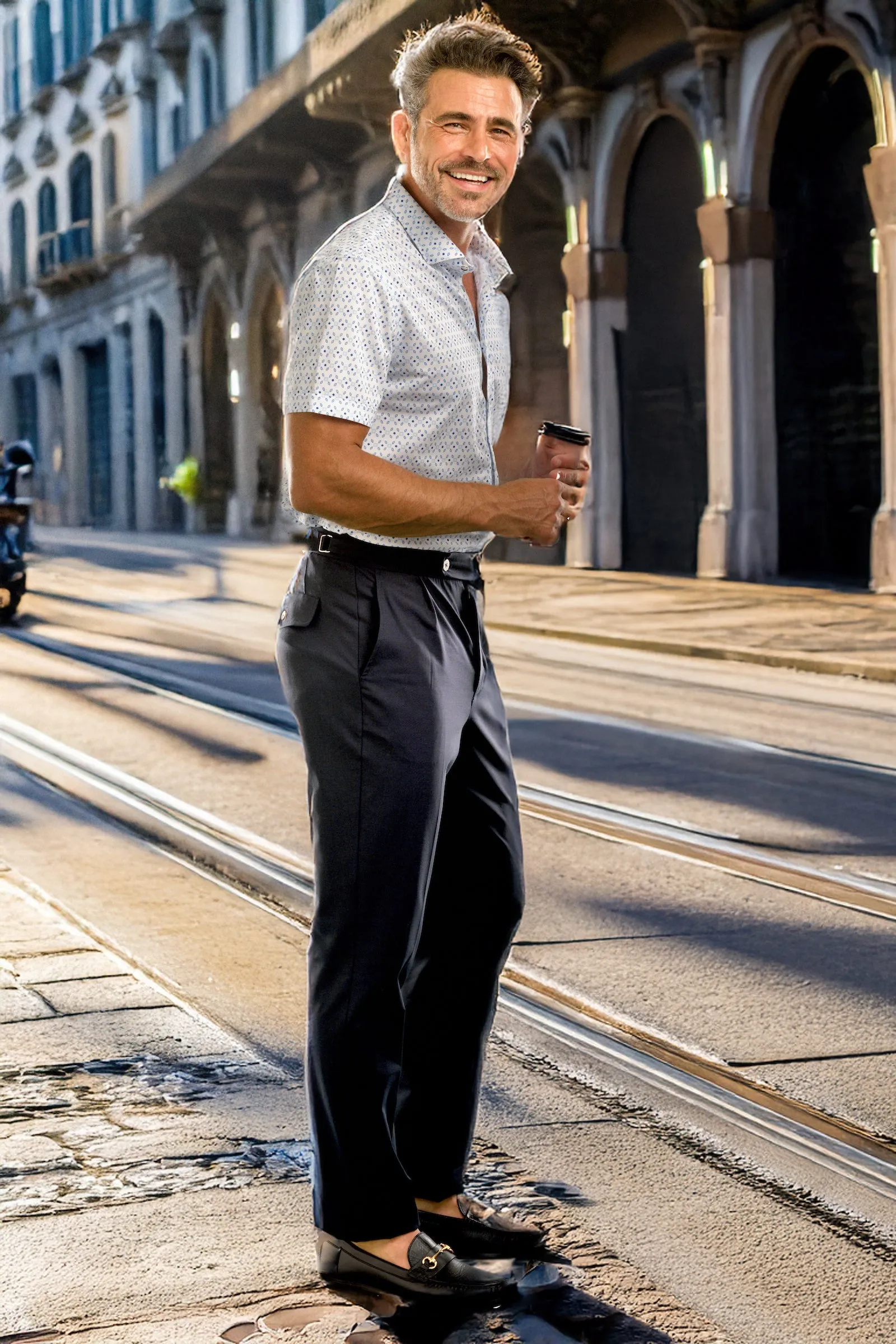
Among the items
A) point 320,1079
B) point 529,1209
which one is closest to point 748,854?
point 529,1209

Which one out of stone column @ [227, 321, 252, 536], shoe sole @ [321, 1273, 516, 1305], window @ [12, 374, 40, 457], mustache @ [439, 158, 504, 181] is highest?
window @ [12, 374, 40, 457]

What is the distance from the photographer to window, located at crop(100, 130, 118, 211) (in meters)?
43.8

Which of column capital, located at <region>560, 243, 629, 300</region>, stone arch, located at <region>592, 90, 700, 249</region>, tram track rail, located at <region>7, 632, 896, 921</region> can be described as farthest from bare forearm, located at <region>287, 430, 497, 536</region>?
column capital, located at <region>560, 243, 629, 300</region>

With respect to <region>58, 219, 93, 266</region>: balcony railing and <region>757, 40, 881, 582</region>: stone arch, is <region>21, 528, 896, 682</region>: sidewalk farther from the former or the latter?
<region>58, 219, 93, 266</region>: balcony railing

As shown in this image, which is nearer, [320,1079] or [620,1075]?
[320,1079]

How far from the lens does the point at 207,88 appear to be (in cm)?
3766

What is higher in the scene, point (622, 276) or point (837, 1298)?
point (622, 276)

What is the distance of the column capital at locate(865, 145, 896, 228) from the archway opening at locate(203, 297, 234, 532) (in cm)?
Answer: 2189

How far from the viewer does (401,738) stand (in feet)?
9.46

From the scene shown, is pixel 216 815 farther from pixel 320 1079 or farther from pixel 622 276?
pixel 622 276

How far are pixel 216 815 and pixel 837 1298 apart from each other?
186 inches

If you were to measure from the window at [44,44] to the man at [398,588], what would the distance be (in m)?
48.2

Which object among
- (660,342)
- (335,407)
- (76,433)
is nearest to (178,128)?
(76,433)

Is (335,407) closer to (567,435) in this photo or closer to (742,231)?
(567,435)
